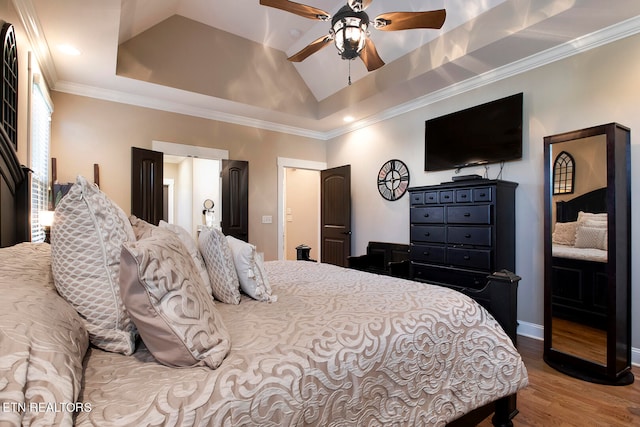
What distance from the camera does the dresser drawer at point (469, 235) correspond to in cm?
295

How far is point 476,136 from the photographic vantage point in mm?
3512

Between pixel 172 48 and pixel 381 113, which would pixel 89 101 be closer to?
pixel 172 48

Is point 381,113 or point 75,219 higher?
point 381,113

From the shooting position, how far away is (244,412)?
79 cm

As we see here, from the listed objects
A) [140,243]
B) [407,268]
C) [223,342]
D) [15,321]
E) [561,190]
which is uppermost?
[561,190]

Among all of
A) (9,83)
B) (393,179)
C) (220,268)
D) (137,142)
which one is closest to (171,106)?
(137,142)

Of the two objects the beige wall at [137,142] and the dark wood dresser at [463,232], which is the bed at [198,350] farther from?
the beige wall at [137,142]

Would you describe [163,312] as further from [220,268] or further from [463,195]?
[463,195]

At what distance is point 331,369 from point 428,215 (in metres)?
2.78

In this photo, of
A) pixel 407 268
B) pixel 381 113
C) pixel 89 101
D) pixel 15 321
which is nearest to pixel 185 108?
pixel 89 101

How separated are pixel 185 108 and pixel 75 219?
388 cm

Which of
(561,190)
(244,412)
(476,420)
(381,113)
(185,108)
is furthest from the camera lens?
(381,113)

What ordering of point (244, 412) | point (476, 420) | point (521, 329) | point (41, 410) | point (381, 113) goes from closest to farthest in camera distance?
point (41, 410) → point (244, 412) → point (476, 420) → point (521, 329) → point (381, 113)

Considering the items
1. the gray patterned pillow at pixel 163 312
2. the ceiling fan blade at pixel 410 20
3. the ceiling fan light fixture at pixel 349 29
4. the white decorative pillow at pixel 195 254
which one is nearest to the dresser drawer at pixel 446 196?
the ceiling fan blade at pixel 410 20
